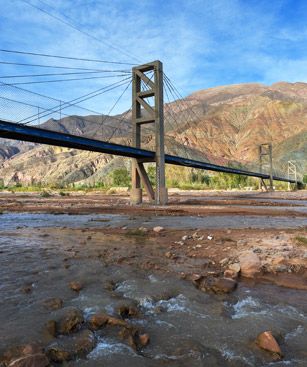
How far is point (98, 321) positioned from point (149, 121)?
29927mm

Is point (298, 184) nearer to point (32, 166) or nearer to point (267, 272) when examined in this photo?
point (267, 272)

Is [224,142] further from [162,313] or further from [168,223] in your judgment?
[162,313]

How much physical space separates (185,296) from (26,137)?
70.6 feet

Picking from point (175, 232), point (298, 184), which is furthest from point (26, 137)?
point (298, 184)

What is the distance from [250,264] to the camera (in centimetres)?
661

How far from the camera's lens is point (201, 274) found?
6277 millimetres

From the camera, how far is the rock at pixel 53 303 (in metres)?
4.62

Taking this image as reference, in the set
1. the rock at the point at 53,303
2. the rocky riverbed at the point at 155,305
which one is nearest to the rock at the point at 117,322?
the rocky riverbed at the point at 155,305

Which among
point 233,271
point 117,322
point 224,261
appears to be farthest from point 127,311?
point 224,261

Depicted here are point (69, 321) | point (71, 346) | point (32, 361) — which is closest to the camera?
point (32, 361)

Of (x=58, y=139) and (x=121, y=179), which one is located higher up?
(x=58, y=139)

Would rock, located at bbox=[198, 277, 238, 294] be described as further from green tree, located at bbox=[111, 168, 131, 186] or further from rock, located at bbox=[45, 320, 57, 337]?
green tree, located at bbox=[111, 168, 131, 186]

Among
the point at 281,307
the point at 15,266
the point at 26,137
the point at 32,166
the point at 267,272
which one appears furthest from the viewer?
the point at 32,166

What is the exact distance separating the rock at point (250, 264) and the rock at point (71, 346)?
3.61m
